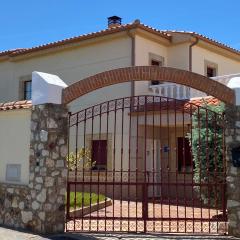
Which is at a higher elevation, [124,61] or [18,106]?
[124,61]

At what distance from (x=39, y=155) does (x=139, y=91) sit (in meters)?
7.92

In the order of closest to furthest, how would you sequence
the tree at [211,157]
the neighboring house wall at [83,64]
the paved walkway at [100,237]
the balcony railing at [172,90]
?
the paved walkway at [100,237] → the tree at [211,157] → the balcony railing at [172,90] → the neighboring house wall at [83,64]

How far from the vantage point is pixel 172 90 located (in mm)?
15766

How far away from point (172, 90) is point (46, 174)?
803 centimetres

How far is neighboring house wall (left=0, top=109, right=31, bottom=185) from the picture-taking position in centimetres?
936

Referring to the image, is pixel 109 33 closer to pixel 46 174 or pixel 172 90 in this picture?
pixel 172 90

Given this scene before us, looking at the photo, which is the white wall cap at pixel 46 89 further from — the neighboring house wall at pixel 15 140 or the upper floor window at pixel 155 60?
the upper floor window at pixel 155 60

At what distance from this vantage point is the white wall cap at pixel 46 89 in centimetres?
883

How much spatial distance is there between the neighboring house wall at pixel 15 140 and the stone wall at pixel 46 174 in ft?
1.03

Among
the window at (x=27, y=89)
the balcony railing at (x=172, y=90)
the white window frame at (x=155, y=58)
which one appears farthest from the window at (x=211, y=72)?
the window at (x=27, y=89)

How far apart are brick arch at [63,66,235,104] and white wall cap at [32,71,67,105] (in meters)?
0.15

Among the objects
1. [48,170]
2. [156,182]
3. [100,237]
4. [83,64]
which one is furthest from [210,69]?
[100,237]

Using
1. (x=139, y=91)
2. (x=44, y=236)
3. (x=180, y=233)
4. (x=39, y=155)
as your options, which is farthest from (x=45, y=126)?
(x=139, y=91)

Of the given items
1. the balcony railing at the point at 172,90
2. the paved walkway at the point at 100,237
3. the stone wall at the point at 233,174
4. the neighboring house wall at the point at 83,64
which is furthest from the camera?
the neighboring house wall at the point at 83,64
